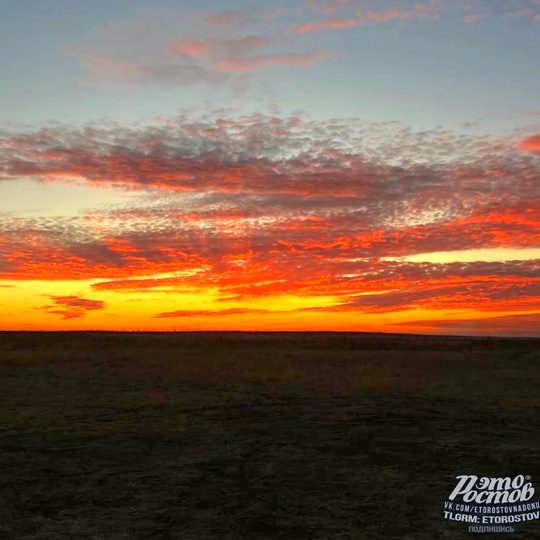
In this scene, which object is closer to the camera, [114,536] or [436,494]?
[114,536]

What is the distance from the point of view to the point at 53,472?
12508 millimetres

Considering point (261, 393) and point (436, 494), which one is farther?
point (261, 393)

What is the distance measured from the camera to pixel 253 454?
44.1ft

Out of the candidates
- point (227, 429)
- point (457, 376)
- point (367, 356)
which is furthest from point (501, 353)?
point (227, 429)

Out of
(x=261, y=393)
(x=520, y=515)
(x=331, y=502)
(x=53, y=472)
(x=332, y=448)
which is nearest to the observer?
(x=520, y=515)

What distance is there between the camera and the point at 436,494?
1060 centimetres

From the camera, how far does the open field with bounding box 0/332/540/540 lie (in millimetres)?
9453

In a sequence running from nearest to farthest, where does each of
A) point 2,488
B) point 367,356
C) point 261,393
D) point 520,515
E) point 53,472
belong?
point 520,515 < point 2,488 < point 53,472 < point 261,393 < point 367,356

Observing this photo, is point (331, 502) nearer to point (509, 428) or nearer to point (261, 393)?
point (509, 428)

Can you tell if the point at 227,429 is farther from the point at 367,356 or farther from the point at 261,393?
the point at 367,356

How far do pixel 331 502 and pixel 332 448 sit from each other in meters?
3.57

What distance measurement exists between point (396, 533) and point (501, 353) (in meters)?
37.8

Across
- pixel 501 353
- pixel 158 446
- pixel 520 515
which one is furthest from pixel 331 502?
pixel 501 353

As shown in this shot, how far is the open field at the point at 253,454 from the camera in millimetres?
9453
